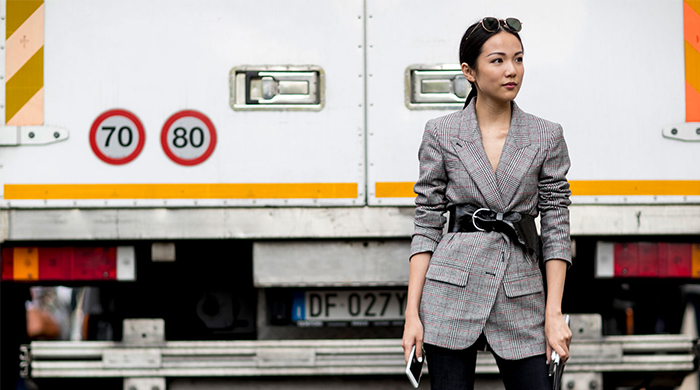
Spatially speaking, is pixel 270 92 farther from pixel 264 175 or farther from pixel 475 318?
pixel 475 318

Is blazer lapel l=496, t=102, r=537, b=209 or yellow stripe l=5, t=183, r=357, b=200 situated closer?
blazer lapel l=496, t=102, r=537, b=209

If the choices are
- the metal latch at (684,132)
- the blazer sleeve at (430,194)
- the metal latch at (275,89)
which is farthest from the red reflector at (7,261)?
the metal latch at (684,132)

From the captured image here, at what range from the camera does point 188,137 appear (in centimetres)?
328

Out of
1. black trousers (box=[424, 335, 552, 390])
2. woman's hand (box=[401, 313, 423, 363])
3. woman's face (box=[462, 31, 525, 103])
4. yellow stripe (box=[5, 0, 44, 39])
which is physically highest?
yellow stripe (box=[5, 0, 44, 39])

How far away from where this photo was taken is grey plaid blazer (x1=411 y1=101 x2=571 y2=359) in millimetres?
2303

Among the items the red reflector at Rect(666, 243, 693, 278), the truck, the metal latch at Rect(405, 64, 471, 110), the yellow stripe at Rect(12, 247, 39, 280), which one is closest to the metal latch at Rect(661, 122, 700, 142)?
the truck

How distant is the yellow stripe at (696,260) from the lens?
3412mm

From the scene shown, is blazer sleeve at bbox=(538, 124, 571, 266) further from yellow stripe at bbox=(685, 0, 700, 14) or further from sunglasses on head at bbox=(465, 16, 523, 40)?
yellow stripe at bbox=(685, 0, 700, 14)

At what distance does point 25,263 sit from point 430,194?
188 cm

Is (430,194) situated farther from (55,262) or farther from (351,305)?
(55,262)

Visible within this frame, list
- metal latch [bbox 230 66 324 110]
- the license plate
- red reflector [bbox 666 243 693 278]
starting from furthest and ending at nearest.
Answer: the license plate < red reflector [bbox 666 243 693 278] < metal latch [bbox 230 66 324 110]

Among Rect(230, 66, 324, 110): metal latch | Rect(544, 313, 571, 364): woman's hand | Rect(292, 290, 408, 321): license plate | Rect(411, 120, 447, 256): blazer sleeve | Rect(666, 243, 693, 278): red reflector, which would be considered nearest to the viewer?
Rect(544, 313, 571, 364): woman's hand

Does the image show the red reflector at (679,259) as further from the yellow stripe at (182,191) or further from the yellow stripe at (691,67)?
the yellow stripe at (182,191)

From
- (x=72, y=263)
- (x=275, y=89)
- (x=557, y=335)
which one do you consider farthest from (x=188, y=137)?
(x=557, y=335)
